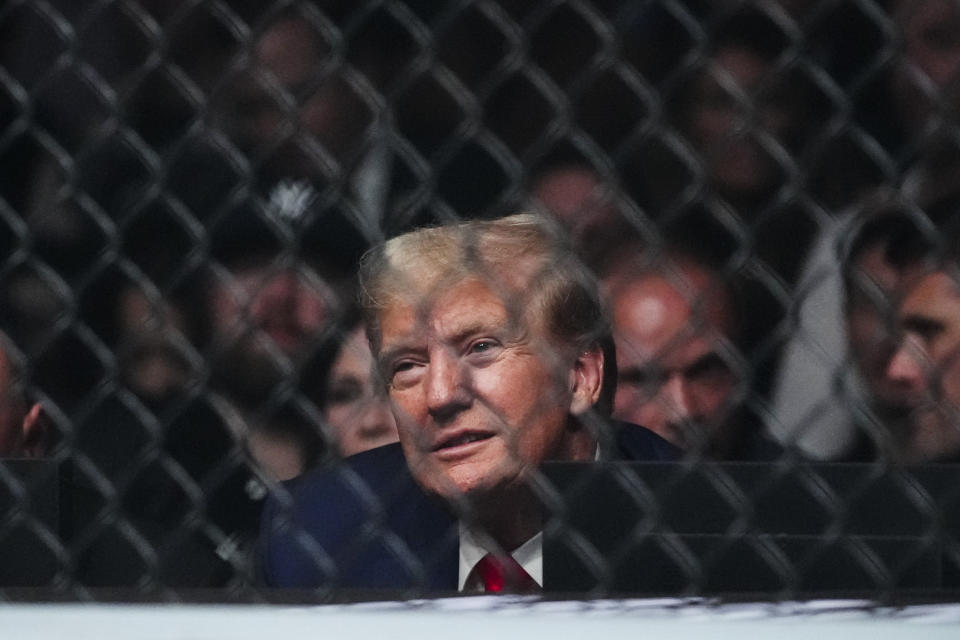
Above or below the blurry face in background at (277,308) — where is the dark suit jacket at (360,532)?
below

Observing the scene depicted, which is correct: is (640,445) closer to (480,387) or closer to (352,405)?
(480,387)

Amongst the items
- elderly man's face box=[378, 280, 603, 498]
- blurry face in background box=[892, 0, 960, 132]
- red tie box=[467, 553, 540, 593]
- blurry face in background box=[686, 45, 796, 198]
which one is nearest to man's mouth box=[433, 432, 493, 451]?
elderly man's face box=[378, 280, 603, 498]

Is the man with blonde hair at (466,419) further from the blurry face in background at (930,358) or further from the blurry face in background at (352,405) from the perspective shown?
the blurry face in background at (930,358)

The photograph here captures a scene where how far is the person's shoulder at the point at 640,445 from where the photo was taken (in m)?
1.45

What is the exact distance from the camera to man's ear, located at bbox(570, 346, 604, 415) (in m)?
1.44

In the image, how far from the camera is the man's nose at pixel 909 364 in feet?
4.67

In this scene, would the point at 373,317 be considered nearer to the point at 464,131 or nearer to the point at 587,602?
the point at 464,131

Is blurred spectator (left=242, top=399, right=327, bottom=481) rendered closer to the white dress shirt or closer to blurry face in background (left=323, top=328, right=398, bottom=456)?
blurry face in background (left=323, top=328, right=398, bottom=456)

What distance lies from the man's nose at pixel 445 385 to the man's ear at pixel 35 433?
0.38 meters

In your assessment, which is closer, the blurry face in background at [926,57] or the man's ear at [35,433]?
the blurry face in background at [926,57]

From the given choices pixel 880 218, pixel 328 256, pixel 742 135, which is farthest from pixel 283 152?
pixel 880 218

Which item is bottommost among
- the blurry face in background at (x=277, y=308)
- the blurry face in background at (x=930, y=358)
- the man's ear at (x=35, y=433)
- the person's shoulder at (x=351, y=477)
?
the blurry face in background at (x=930, y=358)

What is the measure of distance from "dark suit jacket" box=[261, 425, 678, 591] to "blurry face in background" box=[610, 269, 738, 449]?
3 centimetres

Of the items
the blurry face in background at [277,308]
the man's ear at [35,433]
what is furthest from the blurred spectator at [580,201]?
the man's ear at [35,433]
